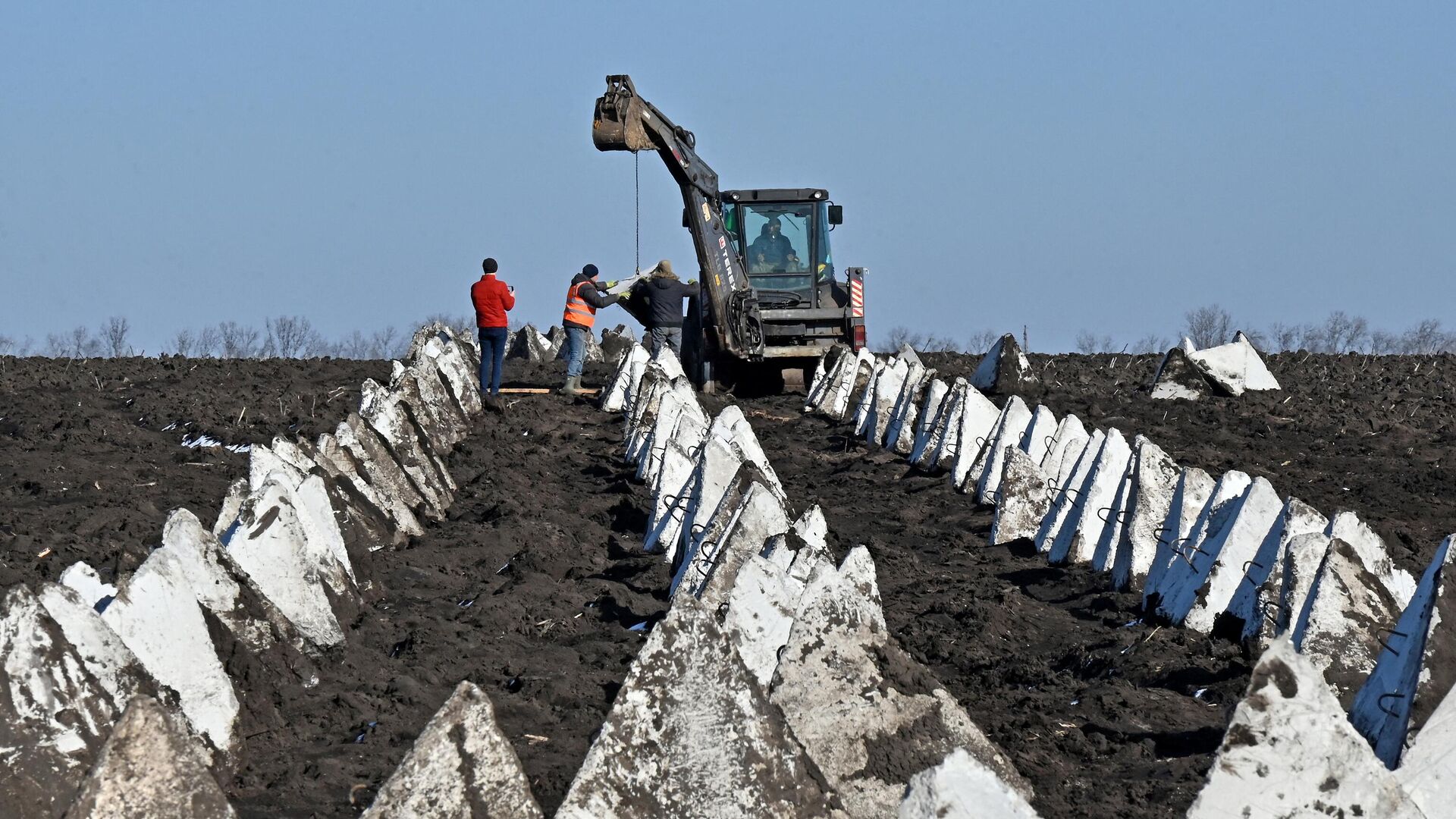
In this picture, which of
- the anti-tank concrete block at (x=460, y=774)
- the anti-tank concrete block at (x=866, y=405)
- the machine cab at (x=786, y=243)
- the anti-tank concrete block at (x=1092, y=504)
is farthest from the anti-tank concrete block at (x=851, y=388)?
the anti-tank concrete block at (x=460, y=774)

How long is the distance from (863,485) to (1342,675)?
7.23 m

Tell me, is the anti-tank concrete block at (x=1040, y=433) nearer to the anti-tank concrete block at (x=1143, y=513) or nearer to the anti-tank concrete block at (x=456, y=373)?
the anti-tank concrete block at (x=1143, y=513)

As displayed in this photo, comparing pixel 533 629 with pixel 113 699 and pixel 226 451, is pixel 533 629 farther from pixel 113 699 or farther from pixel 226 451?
pixel 226 451

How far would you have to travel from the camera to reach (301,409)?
1736 cm

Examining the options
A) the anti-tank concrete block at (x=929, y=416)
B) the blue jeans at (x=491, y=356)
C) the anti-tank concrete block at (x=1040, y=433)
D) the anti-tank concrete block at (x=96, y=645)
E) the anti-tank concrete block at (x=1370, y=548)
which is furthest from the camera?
the blue jeans at (x=491, y=356)

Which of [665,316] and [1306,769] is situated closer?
[1306,769]

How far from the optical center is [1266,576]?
6891 millimetres

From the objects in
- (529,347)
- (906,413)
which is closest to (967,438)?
(906,413)

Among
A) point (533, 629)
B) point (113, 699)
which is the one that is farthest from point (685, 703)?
point (533, 629)

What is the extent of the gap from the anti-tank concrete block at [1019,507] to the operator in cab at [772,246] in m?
10.9

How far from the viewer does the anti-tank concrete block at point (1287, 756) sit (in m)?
3.80

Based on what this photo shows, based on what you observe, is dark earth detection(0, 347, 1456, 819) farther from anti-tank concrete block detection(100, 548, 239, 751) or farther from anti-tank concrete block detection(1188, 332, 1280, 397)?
anti-tank concrete block detection(1188, 332, 1280, 397)

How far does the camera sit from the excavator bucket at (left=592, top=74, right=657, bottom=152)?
→ 1795cm

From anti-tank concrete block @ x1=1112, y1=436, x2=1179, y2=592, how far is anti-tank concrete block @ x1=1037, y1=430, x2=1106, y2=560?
740 millimetres
